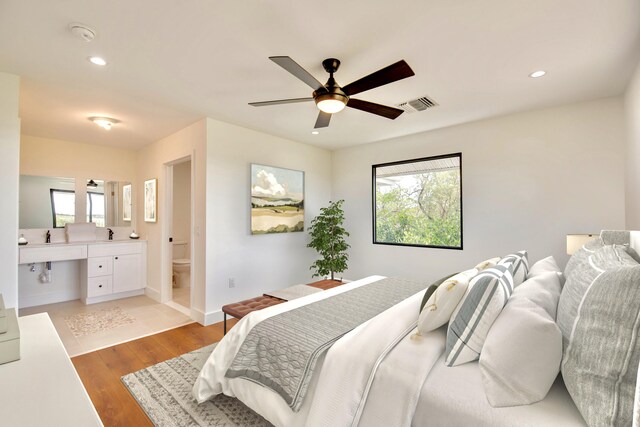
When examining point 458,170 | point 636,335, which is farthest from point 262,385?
point 458,170

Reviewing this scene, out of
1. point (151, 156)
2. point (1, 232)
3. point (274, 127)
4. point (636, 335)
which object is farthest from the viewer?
point (151, 156)

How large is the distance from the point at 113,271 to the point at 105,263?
163 mm

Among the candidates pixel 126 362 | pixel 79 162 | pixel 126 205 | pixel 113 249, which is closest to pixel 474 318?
pixel 126 362

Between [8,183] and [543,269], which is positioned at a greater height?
[8,183]

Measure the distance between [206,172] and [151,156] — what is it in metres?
1.79

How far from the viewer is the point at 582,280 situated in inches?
45.8

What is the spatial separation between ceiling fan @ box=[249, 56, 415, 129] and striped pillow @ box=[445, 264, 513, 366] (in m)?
1.30

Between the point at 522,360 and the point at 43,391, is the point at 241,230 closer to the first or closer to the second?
the point at 43,391

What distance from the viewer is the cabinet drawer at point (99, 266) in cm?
420

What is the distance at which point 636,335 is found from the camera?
0.82 m

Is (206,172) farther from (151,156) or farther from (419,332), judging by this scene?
(419,332)

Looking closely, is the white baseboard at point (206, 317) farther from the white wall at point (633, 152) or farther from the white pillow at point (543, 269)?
the white wall at point (633, 152)

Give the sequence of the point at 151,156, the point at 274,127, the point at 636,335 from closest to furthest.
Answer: the point at 636,335 < the point at 274,127 < the point at 151,156

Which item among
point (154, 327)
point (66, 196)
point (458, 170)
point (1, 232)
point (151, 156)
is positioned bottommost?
point (154, 327)
